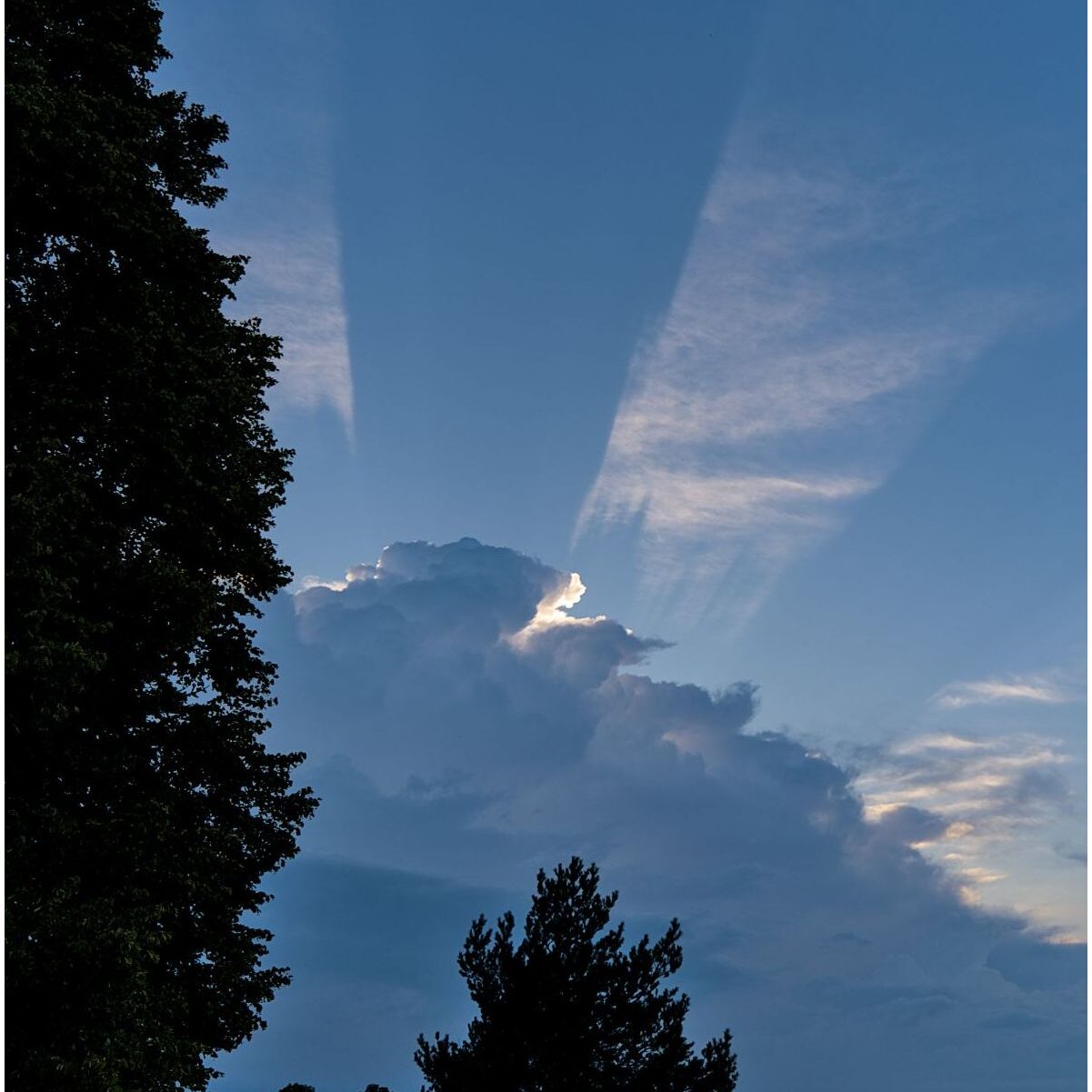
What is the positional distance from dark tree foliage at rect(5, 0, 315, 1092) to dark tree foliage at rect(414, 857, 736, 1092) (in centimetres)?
1022

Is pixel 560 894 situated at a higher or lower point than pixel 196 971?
higher

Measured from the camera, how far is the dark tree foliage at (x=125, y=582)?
12461mm

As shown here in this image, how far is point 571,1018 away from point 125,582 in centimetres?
1722

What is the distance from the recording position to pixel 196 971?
1656 centimetres

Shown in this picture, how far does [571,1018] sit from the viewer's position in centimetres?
2631

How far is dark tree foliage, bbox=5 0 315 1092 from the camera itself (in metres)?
12.5

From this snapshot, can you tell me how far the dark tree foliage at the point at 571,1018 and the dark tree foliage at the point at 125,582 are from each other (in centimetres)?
1022

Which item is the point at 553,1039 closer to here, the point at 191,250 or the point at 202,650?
the point at 202,650

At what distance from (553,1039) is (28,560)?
1886 cm

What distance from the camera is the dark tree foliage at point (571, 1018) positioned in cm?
2592

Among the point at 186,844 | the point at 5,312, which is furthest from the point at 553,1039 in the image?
the point at 5,312

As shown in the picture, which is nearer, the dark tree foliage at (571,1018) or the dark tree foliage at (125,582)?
the dark tree foliage at (125,582)

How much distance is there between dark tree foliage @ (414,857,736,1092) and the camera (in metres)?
25.9

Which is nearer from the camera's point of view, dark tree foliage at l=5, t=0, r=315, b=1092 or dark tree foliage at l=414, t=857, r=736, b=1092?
dark tree foliage at l=5, t=0, r=315, b=1092
